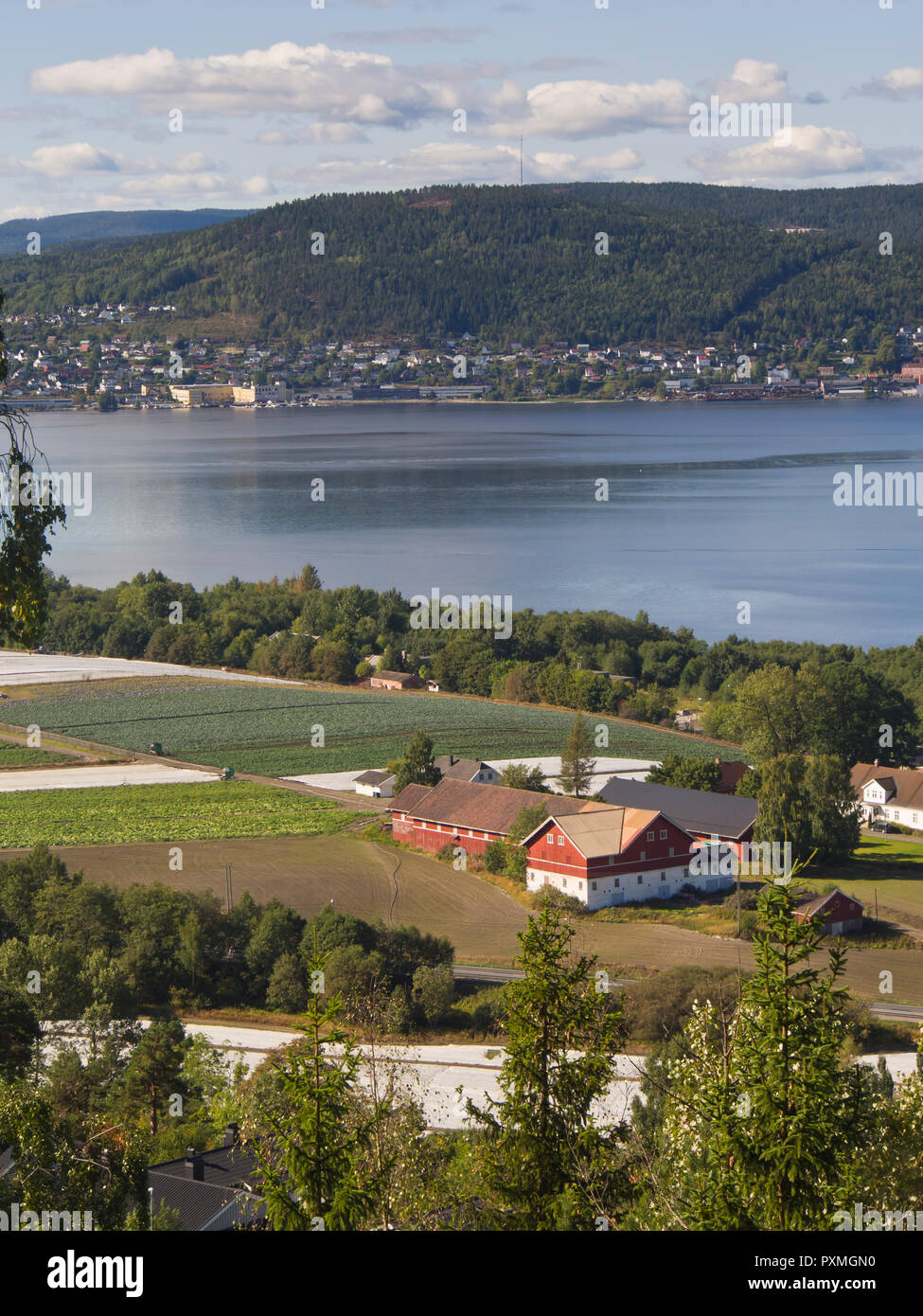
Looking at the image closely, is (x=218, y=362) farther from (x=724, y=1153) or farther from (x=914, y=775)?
(x=724, y=1153)

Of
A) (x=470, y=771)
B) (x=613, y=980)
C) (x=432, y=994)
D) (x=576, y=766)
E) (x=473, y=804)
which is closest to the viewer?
(x=432, y=994)

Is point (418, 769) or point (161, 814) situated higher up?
point (418, 769)

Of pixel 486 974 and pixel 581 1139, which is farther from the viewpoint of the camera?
pixel 486 974

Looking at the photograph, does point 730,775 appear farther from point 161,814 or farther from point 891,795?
point 161,814

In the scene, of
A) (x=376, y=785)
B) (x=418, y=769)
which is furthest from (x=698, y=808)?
(x=376, y=785)

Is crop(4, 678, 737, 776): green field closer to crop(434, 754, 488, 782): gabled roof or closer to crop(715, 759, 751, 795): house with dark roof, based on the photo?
crop(434, 754, 488, 782): gabled roof
